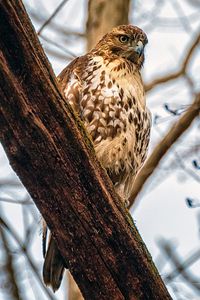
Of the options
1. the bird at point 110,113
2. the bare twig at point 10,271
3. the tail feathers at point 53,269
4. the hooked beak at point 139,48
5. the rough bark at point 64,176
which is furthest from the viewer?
the hooked beak at point 139,48

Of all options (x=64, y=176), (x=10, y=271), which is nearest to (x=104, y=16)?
(x=10, y=271)

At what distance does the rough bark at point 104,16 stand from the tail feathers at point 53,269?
9.53 feet

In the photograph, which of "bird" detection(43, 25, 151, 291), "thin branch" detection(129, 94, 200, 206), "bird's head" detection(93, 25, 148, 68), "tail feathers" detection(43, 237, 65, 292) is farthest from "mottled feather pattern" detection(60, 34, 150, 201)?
"thin branch" detection(129, 94, 200, 206)

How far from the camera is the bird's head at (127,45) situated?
503 centimetres

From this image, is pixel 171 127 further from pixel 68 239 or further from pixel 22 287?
pixel 68 239

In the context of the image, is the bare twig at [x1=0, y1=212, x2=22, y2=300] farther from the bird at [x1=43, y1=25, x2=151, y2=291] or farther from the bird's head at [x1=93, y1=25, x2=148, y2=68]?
the bird's head at [x1=93, y1=25, x2=148, y2=68]

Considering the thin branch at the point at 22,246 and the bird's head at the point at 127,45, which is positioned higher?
the bird's head at the point at 127,45

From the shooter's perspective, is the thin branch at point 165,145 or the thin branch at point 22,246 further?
the thin branch at point 165,145

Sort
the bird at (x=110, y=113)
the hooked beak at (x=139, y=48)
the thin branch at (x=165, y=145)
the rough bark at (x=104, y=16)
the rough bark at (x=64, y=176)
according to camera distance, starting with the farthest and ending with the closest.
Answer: the rough bark at (x=104, y=16), the thin branch at (x=165, y=145), the hooked beak at (x=139, y=48), the bird at (x=110, y=113), the rough bark at (x=64, y=176)

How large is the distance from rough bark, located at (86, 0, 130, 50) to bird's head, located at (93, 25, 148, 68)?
146cm

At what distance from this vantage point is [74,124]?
3.29 meters

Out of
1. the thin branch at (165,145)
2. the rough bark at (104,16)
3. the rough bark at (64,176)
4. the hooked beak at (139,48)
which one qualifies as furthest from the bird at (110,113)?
the rough bark at (104,16)

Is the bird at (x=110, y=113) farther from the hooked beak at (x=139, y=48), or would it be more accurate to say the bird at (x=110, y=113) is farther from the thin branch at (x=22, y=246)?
the thin branch at (x=22, y=246)

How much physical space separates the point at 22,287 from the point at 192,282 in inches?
47.1
